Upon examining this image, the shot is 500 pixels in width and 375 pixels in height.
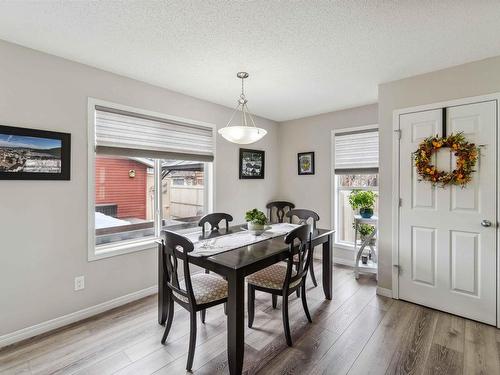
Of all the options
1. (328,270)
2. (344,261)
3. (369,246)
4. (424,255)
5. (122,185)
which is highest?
(122,185)

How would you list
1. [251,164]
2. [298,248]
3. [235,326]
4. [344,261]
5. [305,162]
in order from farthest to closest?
1. [305,162]
2. [251,164]
3. [344,261]
4. [298,248]
5. [235,326]

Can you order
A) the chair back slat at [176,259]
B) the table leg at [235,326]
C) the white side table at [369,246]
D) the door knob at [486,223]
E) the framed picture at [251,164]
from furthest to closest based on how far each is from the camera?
1. the framed picture at [251,164]
2. the white side table at [369,246]
3. the door knob at [486,223]
4. the chair back slat at [176,259]
5. the table leg at [235,326]

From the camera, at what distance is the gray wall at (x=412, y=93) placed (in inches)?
94.2

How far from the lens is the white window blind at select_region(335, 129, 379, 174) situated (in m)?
3.74

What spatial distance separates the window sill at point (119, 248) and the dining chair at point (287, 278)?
4.49 feet

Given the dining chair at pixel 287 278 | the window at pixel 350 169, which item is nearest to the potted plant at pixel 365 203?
the window at pixel 350 169

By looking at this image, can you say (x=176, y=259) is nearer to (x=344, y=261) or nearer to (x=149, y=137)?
(x=149, y=137)

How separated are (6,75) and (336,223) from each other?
13.9 feet

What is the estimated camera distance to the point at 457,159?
8.10 feet

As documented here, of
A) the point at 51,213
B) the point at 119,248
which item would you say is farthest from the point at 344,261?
the point at 51,213

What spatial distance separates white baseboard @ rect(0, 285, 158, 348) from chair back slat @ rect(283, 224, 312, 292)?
1768 millimetres

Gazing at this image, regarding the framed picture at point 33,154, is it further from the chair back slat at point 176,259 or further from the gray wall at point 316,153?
the gray wall at point 316,153

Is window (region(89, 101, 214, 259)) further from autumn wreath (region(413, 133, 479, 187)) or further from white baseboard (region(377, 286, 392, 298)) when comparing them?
autumn wreath (region(413, 133, 479, 187))

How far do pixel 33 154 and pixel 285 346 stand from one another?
267cm
